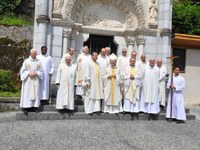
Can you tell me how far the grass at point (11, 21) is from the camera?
17047mm

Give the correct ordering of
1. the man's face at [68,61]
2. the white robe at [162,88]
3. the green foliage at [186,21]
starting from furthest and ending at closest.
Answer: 1. the green foliage at [186,21]
2. the white robe at [162,88]
3. the man's face at [68,61]

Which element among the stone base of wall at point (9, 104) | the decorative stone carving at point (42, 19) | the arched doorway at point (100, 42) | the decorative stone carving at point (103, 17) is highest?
the decorative stone carving at point (103, 17)

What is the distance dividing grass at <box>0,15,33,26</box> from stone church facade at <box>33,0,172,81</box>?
373cm

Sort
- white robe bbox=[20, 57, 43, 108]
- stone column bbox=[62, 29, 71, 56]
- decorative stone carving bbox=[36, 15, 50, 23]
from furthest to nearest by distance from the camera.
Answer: stone column bbox=[62, 29, 71, 56] < decorative stone carving bbox=[36, 15, 50, 23] < white robe bbox=[20, 57, 43, 108]

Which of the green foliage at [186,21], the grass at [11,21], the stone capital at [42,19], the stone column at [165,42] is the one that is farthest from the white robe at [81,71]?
the green foliage at [186,21]

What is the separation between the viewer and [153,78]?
11.4m

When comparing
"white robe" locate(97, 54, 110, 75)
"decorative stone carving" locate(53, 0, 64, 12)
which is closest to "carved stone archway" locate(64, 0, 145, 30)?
"decorative stone carving" locate(53, 0, 64, 12)

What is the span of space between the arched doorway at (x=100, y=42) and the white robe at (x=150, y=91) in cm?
417

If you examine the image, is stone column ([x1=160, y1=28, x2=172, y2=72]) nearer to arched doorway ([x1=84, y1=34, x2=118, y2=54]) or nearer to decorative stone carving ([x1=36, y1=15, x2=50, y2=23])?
arched doorway ([x1=84, y1=34, x2=118, y2=54])

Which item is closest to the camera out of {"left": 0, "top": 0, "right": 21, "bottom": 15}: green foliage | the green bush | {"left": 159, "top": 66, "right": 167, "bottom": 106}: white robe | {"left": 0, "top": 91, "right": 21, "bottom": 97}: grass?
{"left": 159, "top": 66, "right": 167, "bottom": 106}: white robe

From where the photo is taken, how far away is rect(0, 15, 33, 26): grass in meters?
17.0

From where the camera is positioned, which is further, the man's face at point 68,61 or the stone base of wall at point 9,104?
the stone base of wall at point 9,104

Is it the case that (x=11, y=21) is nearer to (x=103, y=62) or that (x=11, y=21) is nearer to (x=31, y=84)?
(x=103, y=62)

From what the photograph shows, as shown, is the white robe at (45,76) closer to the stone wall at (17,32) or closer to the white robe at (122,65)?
the white robe at (122,65)
